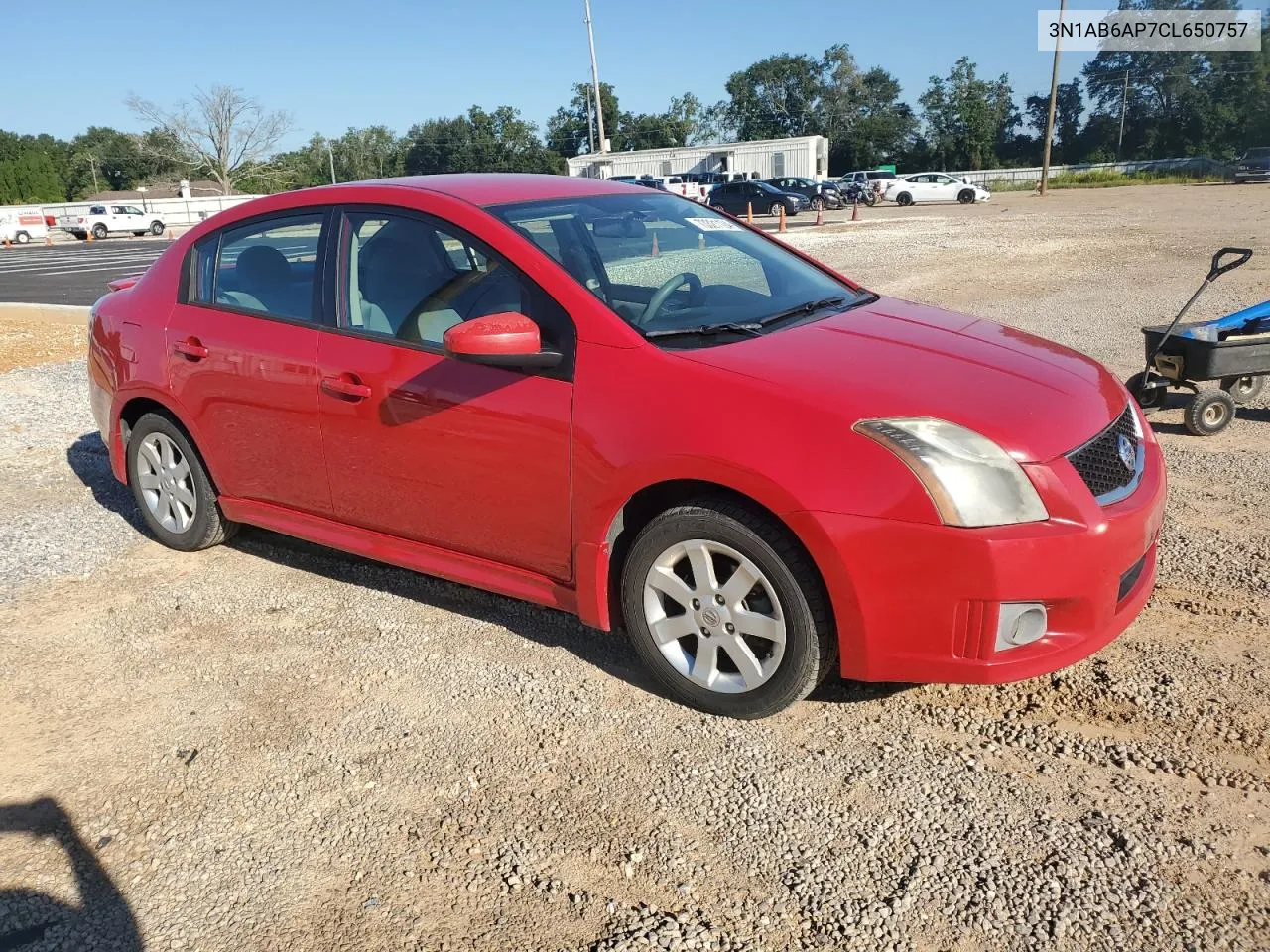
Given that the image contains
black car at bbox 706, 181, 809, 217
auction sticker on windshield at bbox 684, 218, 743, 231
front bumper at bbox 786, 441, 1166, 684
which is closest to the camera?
front bumper at bbox 786, 441, 1166, 684

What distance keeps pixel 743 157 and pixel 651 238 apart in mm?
60824

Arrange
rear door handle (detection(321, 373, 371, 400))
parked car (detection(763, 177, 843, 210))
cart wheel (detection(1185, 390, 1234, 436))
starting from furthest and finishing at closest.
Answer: parked car (detection(763, 177, 843, 210)) < cart wheel (detection(1185, 390, 1234, 436)) < rear door handle (detection(321, 373, 371, 400))

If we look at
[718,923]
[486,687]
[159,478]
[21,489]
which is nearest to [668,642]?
[486,687]

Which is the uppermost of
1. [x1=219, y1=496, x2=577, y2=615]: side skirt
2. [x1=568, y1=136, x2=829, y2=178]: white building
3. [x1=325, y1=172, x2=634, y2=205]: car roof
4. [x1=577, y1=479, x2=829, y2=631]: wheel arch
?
[x1=568, y1=136, x2=829, y2=178]: white building

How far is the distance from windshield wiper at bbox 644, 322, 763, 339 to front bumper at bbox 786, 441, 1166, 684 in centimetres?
84

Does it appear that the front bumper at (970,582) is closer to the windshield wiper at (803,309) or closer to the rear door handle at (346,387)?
the windshield wiper at (803,309)

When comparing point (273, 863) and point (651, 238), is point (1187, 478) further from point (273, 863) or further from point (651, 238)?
point (273, 863)

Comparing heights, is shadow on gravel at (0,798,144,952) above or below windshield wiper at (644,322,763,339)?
below

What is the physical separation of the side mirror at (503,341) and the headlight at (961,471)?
1106mm

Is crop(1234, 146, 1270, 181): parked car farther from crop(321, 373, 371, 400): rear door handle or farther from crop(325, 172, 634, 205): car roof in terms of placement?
crop(321, 373, 371, 400): rear door handle

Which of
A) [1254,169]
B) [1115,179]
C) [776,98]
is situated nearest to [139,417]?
[1254,169]

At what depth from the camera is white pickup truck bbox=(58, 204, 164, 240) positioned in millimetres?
43781

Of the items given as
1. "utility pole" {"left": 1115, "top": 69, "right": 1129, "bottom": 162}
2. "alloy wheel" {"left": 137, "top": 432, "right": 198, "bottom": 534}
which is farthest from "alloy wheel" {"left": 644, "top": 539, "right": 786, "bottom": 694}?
"utility pole" {"left": 1115, "top": 69, "right": 1129, "bottom": 162}

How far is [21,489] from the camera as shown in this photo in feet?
20.7
